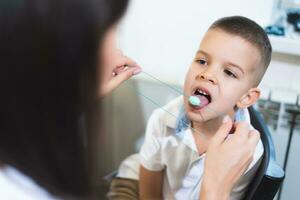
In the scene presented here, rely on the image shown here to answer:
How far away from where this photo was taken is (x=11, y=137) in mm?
488

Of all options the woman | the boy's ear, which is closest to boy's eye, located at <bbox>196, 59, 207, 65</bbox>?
the boy's ear

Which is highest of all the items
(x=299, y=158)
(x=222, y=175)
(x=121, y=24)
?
(x=121, y=24)

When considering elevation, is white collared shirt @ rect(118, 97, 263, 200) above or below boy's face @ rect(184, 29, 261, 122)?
below

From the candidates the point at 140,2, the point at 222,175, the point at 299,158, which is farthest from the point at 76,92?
the point at 299,158

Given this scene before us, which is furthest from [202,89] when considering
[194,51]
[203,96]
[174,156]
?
[194,51]

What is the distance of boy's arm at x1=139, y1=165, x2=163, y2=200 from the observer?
3.75 feet

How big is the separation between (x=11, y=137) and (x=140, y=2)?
983mm

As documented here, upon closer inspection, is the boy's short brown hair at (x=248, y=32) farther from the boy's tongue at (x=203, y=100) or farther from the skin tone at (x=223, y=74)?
the boy's tongue at (x=203, y=100)

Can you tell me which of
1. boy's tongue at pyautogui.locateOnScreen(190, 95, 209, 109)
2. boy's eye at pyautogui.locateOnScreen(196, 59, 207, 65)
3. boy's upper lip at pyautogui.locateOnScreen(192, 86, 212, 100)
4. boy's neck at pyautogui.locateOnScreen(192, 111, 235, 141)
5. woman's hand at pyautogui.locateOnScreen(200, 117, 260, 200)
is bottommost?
boy's neck at pyautogui.locateOnScreen(192, 111, 235, 141)

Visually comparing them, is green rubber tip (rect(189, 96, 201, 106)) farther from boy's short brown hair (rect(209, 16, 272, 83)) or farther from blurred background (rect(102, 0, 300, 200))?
blurred background (rect(102, 0, 300, 200))

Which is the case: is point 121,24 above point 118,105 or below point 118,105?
above

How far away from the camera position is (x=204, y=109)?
3.21 ft

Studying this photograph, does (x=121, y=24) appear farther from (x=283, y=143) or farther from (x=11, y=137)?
(x=283, y=143)

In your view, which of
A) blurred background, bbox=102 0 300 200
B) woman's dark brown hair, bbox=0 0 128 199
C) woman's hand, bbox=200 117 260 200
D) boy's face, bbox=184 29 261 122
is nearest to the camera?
woman's dark brown hair, bbox=0 0 128 199
